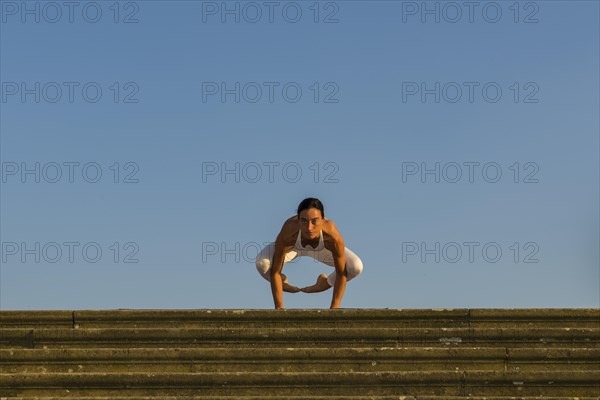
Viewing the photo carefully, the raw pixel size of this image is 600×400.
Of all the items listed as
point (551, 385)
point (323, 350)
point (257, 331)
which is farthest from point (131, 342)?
point (551, 385)

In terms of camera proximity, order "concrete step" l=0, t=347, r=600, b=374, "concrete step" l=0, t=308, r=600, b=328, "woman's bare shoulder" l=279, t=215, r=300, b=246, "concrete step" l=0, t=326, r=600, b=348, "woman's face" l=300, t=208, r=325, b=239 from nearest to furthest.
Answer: "concrete step" l=0, t=347, r=600, b=374 < "concrete step" l=0, t=326, r=600, b=348 < "concrete step" l=0, t=308, r=600, b=328 < "woman's face" l=300, t=208, r=325, b=239 < "woman's bare shoulder" l=279, t=215, r=300, b=246

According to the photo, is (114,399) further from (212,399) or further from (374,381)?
(374,381)

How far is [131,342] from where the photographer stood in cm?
666

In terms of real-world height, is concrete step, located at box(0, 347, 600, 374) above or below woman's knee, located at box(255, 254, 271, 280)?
below

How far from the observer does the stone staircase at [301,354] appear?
5.84 meters

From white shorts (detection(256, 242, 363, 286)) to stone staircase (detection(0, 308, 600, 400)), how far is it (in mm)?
2535

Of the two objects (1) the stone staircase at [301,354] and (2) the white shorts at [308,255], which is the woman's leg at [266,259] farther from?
(1) the stone staircase at [301,354]

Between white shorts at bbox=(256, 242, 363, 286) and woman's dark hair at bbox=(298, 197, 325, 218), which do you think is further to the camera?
white shorts at bbox=(256, 242, 363, 286)

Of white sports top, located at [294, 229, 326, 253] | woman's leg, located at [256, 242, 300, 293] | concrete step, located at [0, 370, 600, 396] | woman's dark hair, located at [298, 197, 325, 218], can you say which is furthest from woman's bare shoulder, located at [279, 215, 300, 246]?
concrete step, located at [0, 370, 600, 396]

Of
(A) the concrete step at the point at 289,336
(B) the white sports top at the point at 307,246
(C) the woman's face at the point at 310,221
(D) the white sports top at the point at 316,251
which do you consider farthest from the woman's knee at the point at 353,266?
(A) the concrete step at the point at 289,336

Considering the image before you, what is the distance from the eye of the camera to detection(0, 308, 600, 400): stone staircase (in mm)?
5836

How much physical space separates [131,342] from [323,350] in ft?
4.77

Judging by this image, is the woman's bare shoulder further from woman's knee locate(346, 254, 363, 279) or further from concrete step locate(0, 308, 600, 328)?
concrete step locate(0, 308, 600, 328)

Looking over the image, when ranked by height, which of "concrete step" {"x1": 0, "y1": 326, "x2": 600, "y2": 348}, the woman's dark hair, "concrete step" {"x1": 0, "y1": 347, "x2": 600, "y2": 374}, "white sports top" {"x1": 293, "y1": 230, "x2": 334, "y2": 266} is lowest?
"concrete step" {"x1": 0, "y1": 347, "x2": 600, "y2": 374}
